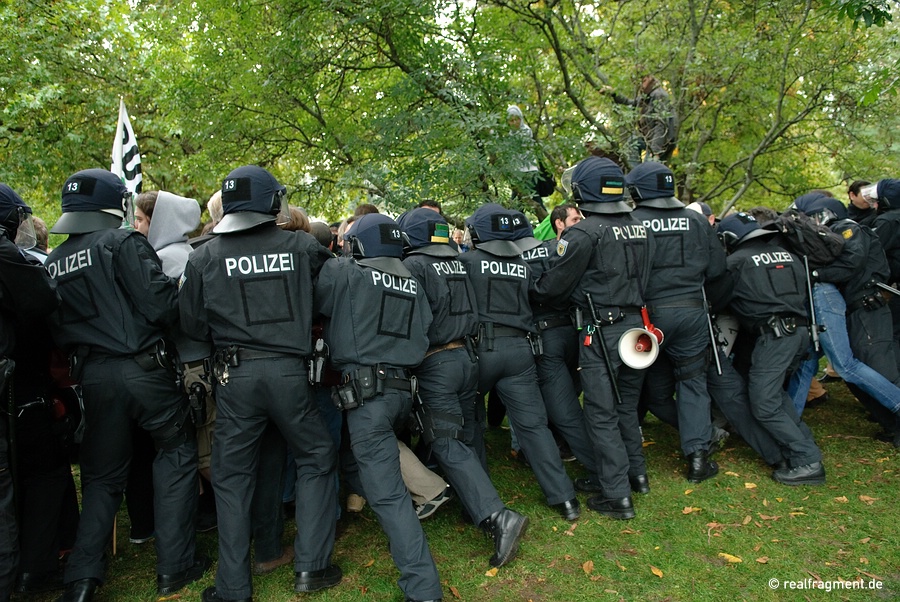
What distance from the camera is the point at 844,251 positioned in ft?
19.9

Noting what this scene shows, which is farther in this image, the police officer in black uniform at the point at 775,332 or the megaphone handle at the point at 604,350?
the police officer in black uniform at the point at 775,332

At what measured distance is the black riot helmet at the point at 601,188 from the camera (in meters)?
5.28

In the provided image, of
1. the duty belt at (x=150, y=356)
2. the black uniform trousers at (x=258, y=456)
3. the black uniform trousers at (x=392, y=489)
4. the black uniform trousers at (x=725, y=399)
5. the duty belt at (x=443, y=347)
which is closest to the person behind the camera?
Answer: the black uniform trousers at (x=392, y=489)

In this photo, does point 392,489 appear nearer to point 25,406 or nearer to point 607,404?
point 607,404

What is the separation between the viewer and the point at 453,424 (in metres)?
4.60

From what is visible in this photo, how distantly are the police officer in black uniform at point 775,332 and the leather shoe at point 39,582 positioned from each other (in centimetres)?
536

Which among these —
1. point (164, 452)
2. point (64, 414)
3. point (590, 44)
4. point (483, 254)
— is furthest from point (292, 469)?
point (590, 44)

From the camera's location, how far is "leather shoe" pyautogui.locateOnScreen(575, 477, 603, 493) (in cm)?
552

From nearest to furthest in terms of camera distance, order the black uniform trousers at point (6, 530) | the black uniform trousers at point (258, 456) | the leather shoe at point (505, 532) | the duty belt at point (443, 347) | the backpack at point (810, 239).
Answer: the black uniform trousers at point (6, 530)
the black uniform trousers at point (258, 456)
the leather shoe at point (505, 532)
the duty belt at point (443, 347)
the backpack at point (810, 239)

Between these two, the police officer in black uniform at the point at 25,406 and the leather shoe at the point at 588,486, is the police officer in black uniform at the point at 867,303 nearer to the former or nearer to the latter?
the leather shoe at the point at 588,486

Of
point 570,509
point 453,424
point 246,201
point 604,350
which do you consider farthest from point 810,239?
point 246,201

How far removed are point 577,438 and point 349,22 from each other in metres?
4.74
